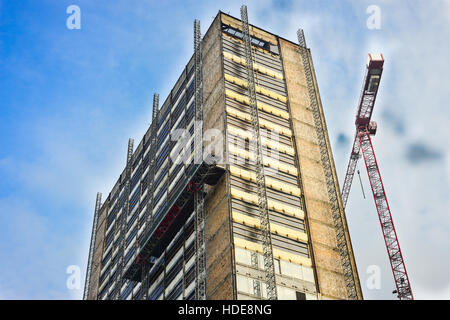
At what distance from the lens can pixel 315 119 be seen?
3462 inches

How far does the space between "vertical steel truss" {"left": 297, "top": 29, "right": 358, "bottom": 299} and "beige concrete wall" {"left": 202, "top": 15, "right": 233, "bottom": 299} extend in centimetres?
1418

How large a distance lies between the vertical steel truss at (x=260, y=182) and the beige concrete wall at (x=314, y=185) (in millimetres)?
6409

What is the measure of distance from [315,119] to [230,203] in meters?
23.9

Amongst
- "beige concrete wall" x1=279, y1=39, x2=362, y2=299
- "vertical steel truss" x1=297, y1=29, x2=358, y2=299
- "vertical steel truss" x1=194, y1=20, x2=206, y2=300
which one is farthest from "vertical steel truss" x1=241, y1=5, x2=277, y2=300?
"vertical steel truss" x1=297, y1=29, x2=358, y2=299

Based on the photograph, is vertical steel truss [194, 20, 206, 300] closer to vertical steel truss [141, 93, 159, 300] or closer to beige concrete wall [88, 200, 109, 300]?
vertical steel truss [141, 93, 159, 300]

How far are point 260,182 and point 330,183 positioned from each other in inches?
448

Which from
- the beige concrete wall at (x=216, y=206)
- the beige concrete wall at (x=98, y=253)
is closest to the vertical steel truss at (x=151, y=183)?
the beige concrete wall at (x=216, y=206)

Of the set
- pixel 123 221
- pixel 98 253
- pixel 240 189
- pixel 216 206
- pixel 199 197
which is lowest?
pixel 216 206

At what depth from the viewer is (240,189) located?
7244 cm

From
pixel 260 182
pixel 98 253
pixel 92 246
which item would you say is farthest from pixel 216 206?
pixel 92 246

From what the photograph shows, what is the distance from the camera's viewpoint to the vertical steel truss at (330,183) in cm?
7112

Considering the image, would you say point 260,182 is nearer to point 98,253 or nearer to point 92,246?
point 98,253

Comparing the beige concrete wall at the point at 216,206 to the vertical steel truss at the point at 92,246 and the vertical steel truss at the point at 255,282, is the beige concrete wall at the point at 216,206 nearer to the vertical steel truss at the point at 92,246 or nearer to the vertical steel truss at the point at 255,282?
the vertical steel truss at the point at 255,282
